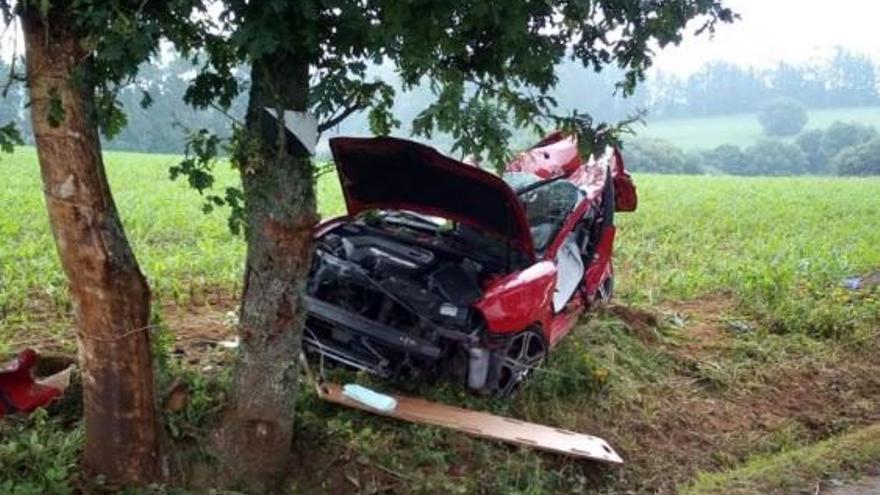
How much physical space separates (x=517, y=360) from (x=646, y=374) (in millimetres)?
Answer: 1534

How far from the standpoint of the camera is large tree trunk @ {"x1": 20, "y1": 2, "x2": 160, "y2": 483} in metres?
3.30

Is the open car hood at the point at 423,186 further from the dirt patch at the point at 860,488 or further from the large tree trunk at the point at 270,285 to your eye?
the dirt patch at the point at 860,488

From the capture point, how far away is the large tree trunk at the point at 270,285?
3697mm

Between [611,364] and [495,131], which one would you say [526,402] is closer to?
[611,364]

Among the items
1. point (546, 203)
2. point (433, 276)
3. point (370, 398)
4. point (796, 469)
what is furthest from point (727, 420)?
point (370, 398)

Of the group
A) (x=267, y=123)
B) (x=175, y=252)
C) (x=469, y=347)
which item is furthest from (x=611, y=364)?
(x=175, y=252)

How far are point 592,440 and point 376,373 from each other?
147cm

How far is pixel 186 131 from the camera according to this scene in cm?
342

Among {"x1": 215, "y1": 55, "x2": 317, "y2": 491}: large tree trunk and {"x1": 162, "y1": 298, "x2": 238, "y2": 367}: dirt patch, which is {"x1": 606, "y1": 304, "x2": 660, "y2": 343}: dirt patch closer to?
{"x1": 162, "y1": 298, "x2": 238, "y2": 367}: dirt patch

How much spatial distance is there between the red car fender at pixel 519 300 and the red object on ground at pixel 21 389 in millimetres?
2550

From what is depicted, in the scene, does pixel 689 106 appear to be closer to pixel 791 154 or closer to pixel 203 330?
pixel 791 154

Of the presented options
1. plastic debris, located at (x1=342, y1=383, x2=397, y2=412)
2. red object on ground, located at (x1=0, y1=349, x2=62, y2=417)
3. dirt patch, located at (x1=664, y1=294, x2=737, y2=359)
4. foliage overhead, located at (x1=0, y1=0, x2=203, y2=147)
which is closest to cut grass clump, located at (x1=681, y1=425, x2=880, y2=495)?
dirt patch, located at (x1=664, y1=294, x2=737, y2=359)

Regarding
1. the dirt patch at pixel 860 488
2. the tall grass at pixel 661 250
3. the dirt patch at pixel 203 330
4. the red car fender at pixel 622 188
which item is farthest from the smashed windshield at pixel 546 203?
the dirt patch at pixel 860 488

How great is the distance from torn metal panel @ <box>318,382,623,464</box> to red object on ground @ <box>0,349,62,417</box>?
5.06ft
